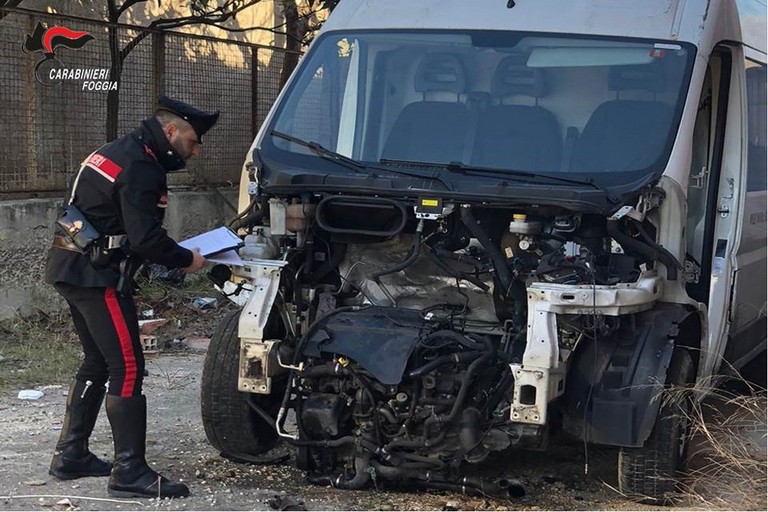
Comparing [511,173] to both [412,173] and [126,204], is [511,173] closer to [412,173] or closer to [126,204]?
[412,173]

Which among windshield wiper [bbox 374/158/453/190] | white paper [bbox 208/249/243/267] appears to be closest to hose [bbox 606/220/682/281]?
windshield wiper [bbox 374/158/453/190]

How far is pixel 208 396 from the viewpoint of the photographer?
207 inches

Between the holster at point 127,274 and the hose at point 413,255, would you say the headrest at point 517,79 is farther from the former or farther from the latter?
the holster at point 127,274

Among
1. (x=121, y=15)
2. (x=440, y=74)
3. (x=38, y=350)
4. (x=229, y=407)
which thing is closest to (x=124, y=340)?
(x=229, y=407)

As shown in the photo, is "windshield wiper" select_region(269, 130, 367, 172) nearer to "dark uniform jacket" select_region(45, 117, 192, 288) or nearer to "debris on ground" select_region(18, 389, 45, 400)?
"dark uniform jacket" select_region(45, 117, 192, 288)

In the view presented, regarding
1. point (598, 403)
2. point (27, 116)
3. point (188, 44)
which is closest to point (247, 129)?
point (188, 44)

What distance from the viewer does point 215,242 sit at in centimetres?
490

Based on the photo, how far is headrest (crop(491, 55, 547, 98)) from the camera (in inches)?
208

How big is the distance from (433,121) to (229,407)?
1.68 meters

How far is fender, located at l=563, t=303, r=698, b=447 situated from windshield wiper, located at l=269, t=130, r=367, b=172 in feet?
4.33

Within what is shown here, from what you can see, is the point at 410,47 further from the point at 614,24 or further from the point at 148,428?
the point at 148,428

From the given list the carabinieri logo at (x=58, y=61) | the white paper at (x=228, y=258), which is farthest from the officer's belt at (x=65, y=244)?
the carabinieri logo at (x=58, y=61)

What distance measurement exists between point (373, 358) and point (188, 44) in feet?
22.0

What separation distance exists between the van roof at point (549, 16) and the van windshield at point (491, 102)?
52 mm
